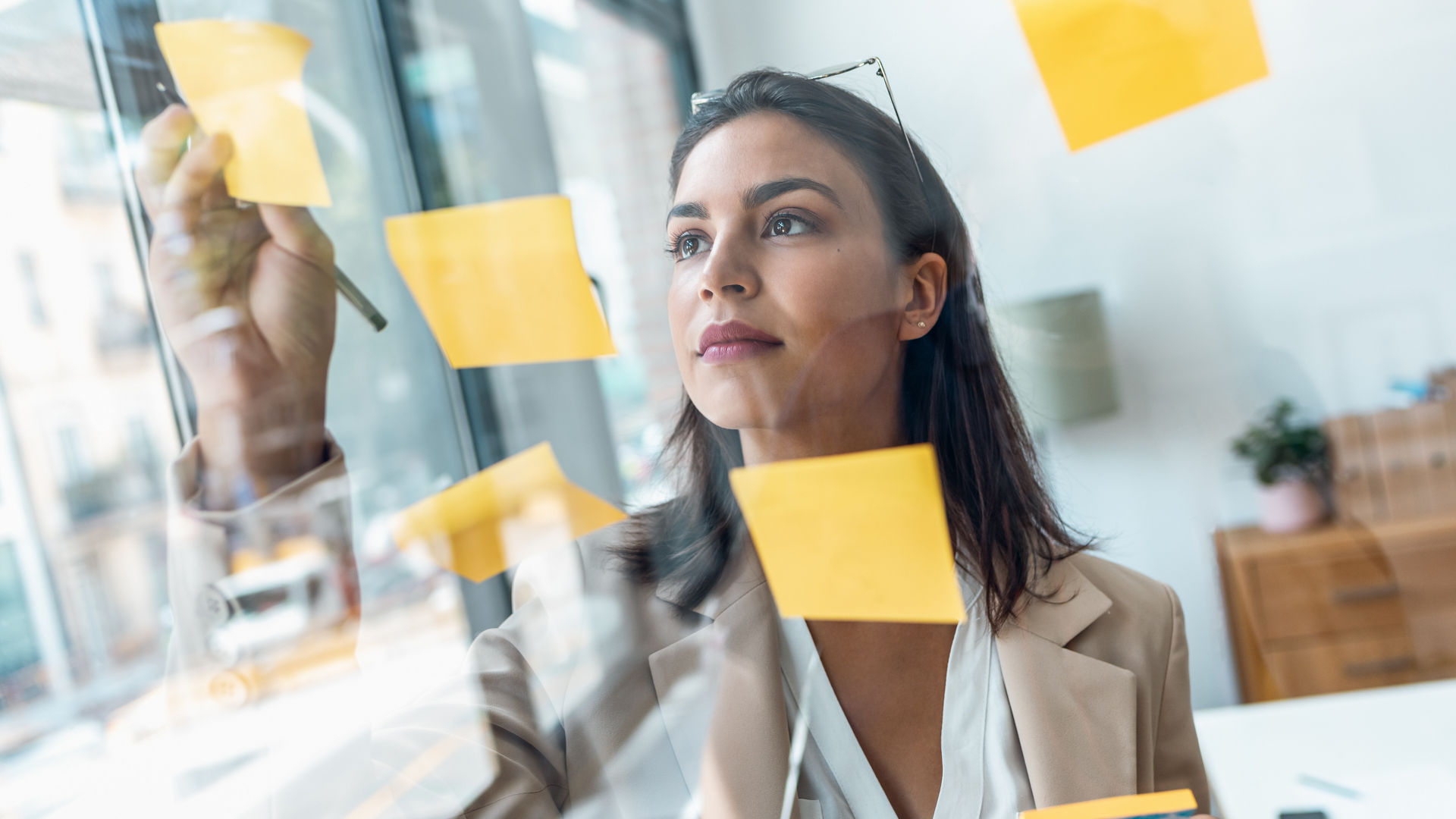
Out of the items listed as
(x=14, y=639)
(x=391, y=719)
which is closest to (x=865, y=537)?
(x=391, y=719)

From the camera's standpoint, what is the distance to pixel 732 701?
0.43 meters

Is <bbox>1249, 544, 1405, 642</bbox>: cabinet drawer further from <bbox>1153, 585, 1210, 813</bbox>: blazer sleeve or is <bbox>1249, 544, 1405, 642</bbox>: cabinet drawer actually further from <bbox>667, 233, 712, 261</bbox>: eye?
<bbox>667, 233, 712, 261</bbox>: eye

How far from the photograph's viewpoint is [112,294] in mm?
457

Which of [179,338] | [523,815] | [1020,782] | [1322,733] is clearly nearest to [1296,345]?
[1322,733]

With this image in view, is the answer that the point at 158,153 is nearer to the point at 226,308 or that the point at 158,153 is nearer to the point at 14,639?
the point at 226,308

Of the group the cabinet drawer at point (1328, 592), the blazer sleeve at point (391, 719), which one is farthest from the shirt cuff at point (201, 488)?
the cabinet drawer at point (1328, 592)

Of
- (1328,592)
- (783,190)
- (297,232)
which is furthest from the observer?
(1328,592)

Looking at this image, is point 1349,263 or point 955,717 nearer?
point 955,717

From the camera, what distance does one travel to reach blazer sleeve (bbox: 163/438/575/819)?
427 millimetres

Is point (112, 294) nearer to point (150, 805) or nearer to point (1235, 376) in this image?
point (150, 805)

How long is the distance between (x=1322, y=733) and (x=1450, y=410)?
0.32m

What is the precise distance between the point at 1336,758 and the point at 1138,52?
0.39 metres

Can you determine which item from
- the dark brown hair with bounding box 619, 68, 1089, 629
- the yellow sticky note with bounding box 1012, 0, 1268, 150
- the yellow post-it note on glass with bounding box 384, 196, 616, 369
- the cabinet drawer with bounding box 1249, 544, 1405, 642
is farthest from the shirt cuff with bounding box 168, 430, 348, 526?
the cabinet drawer with bounding box 1249, 544, 1405, 642

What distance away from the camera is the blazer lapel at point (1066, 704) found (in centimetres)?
39
